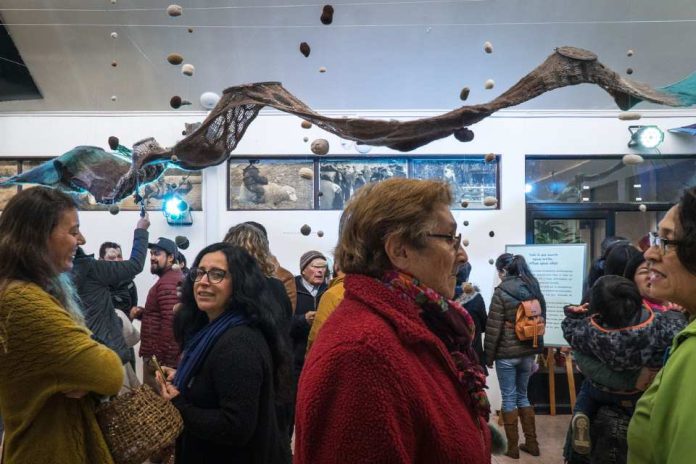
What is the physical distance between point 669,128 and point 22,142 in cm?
783

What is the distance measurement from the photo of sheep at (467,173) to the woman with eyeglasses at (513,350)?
175 centimetres

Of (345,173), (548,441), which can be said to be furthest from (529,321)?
(345,173)

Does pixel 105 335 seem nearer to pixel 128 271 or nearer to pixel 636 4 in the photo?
pixel 128 271

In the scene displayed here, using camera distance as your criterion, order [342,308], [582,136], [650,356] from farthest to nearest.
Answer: [582,136] < [650,356] < [342,308]

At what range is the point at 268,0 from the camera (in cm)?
531

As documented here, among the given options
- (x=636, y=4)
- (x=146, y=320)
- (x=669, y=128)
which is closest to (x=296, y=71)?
(x=146, y=320)

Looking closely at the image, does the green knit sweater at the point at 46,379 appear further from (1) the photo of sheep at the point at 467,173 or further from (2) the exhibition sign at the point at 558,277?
(1) the photo of sheep at the point at 467,173

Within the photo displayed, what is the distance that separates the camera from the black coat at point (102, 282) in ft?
11.3

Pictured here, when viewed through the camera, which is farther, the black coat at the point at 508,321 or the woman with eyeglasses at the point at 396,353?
the black coat at the point at 508,321

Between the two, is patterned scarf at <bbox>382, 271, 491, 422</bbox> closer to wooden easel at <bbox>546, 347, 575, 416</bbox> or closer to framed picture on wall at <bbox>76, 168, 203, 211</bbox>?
wooden easel at <bbox>546, 347, 575, 416</bbox>

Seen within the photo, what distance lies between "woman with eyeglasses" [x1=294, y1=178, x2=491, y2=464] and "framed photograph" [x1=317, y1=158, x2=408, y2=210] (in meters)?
5.04

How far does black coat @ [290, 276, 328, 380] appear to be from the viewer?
3818 millimetres

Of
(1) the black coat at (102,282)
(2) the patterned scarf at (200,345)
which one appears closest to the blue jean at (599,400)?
(2) the patterned scarf at (200,345)

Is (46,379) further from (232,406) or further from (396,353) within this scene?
(396,353)
